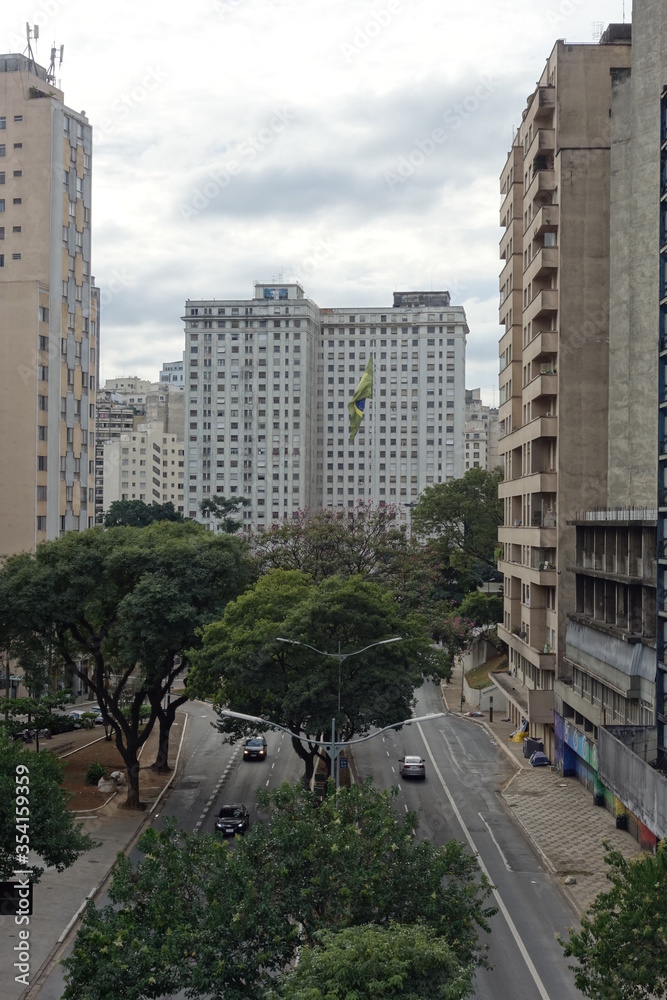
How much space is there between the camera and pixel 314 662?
4266 centimetres

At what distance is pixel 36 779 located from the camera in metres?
26.9

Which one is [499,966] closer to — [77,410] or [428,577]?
[428,577]

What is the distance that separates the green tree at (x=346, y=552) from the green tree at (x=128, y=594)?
1682 cm

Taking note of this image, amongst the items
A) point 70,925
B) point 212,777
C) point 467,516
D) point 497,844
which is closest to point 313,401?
point 467,516

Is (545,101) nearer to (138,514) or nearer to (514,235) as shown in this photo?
(514,235)

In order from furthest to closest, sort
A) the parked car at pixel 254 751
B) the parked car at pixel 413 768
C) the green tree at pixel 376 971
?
the parked car at pixel 254 751 → the parked car at pixel 413 768 → the green tree at pixel 376 971

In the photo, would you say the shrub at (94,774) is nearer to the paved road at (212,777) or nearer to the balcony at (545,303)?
the paved road at (212,777)

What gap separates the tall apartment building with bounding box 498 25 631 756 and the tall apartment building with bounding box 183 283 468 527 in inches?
4769

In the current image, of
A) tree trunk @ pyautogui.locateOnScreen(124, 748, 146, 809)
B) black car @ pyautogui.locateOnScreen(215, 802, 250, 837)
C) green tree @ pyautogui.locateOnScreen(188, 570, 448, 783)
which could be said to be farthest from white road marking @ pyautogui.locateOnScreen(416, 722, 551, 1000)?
tree trunk @ pyautogui.locateOnScreen(124, 748, 146, 809)

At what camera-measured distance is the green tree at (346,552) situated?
66750 mm

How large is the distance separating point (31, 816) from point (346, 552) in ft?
139

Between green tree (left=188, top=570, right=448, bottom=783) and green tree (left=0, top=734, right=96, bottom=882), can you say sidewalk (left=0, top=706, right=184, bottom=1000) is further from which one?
green tree (left=188, top=570, right=448, bottom=783)

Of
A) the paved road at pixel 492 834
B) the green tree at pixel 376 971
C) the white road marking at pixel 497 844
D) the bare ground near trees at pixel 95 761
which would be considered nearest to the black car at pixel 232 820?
the bare ground near trees at pixel 95 761

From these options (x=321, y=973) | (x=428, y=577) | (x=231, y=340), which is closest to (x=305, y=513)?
(x=428, y=577)
